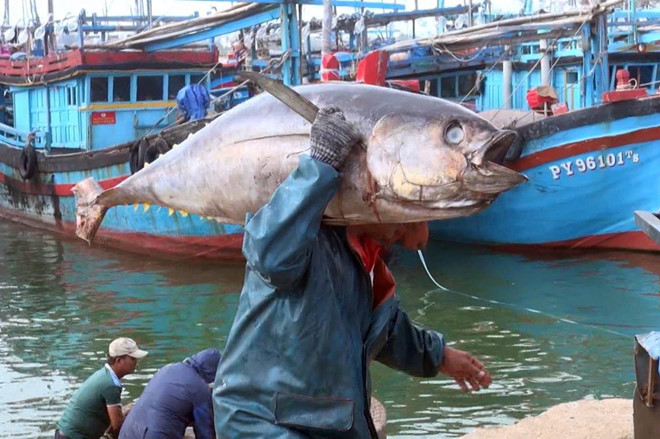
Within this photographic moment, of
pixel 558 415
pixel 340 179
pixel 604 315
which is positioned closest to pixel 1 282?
pixel 604 315

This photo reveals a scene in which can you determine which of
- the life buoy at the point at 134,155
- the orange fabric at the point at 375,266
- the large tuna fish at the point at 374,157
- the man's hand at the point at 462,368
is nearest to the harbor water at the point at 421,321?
the life buoy at the point at 134,155

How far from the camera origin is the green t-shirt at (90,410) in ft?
20.8

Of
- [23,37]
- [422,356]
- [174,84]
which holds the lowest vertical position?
[422,356]

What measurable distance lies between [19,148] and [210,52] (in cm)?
367

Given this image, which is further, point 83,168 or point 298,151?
point 83,168

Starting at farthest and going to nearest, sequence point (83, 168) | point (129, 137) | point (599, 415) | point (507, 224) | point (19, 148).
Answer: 1. point (19, 148)
2. point (129, 137)
3. point (83, 168)
4. point (507, 224)
5. point (599, 415)

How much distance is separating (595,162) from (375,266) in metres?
11.3

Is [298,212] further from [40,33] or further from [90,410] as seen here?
[40,33]

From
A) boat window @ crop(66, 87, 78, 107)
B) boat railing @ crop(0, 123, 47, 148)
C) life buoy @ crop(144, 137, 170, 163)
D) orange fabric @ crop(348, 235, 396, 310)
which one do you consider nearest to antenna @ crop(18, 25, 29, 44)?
boat railing @ crop(0, 123, 47, 148)

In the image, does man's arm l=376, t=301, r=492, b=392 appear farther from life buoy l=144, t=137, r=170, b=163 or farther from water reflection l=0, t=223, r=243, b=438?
life buoy l=144, t=137, r=170, b=163

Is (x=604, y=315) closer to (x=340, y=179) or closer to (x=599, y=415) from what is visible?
(x=599, y=415)

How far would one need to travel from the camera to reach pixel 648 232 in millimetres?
4172

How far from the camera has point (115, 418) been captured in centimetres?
634

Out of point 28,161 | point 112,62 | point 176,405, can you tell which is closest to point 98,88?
point 112,62
